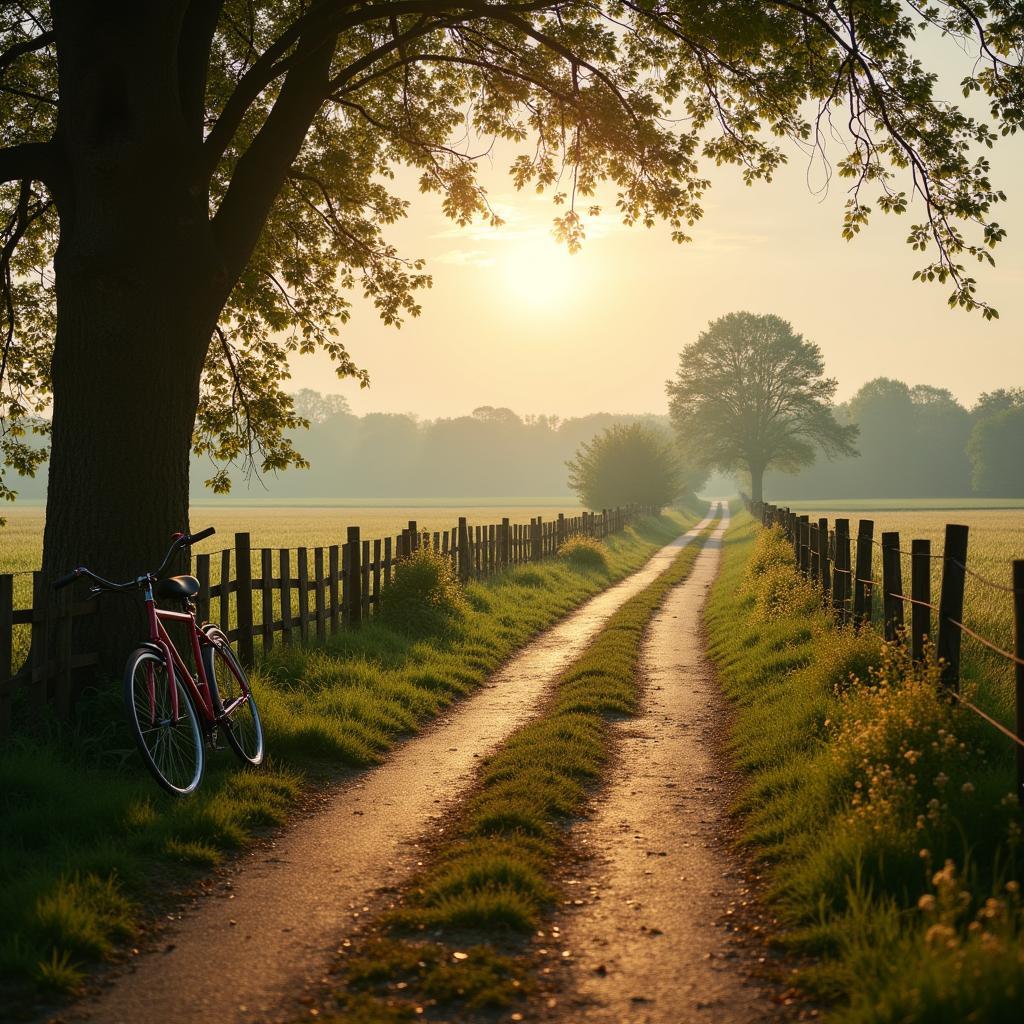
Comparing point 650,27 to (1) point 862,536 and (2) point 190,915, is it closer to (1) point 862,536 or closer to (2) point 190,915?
(1) point 862,536

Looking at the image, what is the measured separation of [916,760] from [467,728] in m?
5.14

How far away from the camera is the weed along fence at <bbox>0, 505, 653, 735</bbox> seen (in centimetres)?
781

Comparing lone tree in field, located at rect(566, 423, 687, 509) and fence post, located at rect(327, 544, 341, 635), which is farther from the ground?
lone tree in field, located at rect(566, 423, 687, 509)

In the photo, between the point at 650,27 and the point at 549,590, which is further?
the point at 549,590

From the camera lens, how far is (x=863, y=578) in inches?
458

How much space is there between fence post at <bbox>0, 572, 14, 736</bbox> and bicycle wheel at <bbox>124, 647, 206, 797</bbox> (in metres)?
0.96

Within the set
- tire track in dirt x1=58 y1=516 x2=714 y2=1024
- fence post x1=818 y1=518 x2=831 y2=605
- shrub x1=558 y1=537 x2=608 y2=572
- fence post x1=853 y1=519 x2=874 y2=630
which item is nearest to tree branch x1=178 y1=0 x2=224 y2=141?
tire track in dirt x1=58 y1=516 x2=714 y2=1024

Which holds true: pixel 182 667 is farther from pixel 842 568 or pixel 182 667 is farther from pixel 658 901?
pixel 842 568

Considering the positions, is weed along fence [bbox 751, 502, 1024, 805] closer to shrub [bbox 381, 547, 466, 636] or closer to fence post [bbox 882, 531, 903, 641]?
fence post [bbox 882, 531, 903, 641]

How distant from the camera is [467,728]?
1044 centimetres

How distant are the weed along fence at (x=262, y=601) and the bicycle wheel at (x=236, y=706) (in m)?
1.10

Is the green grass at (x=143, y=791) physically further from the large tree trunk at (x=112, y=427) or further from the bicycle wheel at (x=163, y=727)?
the large tree trunk at (x=112, y=427)

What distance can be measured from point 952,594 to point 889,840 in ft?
9.00

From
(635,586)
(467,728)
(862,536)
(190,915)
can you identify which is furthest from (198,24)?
(635,586)
